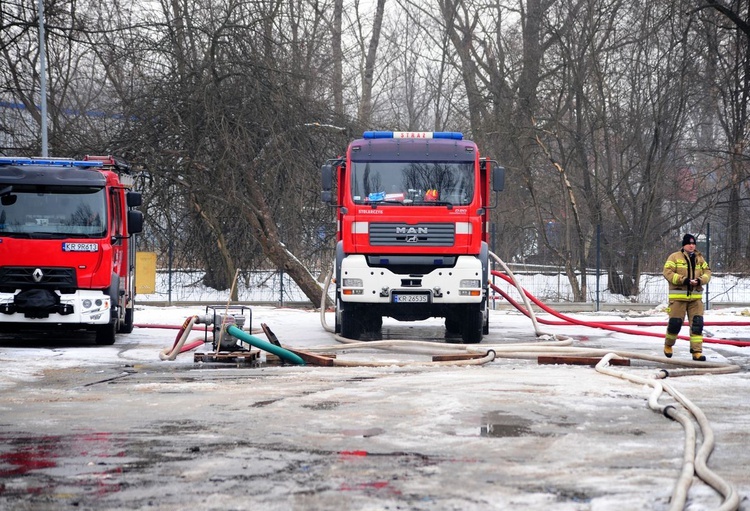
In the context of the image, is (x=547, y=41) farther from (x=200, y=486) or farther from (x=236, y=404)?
(x=200, y=486)

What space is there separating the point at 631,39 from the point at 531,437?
24225 millimetres

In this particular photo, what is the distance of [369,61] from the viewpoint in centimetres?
3894

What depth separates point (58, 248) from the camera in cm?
1579

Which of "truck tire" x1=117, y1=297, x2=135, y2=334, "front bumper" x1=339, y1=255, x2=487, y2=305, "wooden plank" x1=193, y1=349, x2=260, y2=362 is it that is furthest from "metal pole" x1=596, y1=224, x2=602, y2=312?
"wooden plank" x1=193, y1=349, x2=260, y2=362

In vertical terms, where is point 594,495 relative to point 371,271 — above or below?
below

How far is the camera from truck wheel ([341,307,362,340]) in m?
17.2

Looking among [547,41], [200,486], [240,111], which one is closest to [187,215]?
[240,111]

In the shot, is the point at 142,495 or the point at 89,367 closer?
the point at 142,495

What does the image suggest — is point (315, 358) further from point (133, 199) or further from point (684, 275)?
point (684, 275)

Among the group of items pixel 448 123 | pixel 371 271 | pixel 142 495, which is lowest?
pixel 142 495

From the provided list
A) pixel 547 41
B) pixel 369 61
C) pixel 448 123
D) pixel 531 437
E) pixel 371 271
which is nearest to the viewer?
pixel 531 437

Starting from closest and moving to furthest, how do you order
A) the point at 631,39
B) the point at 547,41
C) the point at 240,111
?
1. the point at 240,111
2. the point at 631,39
3. the point at 547,41

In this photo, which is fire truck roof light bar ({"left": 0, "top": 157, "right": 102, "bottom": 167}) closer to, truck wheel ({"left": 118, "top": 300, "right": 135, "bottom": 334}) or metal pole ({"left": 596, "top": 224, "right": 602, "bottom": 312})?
truck wheel ({"left": 118, "top": 300, "right": 135, "bottom": 334})

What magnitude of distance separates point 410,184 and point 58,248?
17.5 ft
